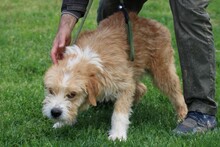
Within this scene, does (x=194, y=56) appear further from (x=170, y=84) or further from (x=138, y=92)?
(x=138, y=92)

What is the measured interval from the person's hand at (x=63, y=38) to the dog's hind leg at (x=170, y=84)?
40.4 inches

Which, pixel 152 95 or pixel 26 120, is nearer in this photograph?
pixel 26 120

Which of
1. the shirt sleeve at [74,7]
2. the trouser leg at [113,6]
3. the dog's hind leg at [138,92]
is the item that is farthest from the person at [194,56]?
the dog's hind leg at [138,92]

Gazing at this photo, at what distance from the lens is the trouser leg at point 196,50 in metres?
5.06

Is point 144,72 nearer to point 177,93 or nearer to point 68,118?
point 177,93

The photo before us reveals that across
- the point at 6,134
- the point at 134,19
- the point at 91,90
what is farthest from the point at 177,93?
the point at 6,134

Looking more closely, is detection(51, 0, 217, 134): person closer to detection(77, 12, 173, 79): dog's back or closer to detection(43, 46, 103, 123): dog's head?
detection(43, 46, 103, 123): dog's head

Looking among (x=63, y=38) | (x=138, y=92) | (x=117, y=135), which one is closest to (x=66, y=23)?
(x=63, y=38)

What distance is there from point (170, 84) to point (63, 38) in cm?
132

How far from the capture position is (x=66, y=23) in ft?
17.8

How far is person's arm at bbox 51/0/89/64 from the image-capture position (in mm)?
5297

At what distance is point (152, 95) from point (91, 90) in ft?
6.16

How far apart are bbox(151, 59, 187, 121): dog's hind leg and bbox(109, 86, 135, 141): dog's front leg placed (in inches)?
21.2

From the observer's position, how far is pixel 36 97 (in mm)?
6426
